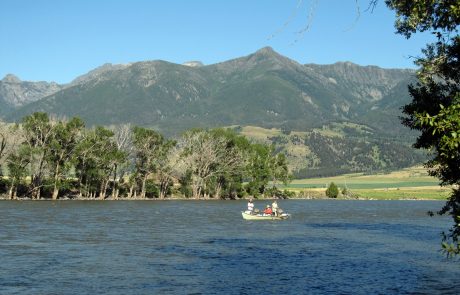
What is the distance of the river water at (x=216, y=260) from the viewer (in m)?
35.7

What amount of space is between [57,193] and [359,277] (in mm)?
117624

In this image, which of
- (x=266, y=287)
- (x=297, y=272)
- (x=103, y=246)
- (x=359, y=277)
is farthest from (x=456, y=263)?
(x=103, y=246)

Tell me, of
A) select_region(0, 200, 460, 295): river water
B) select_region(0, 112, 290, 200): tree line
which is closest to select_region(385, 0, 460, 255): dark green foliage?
select_region(0, 200, 460, 295): river water

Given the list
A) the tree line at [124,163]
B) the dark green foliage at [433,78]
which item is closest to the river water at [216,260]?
the dark green foliage at [433,78]

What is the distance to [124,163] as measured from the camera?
151875 millimetres

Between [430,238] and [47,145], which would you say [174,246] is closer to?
[430,238]

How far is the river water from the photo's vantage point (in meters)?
35.7

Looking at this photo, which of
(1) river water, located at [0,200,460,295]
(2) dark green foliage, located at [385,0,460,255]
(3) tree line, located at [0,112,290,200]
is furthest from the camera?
(3) tree line, located at [0,112,290,200]

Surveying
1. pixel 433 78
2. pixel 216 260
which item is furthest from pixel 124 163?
pixel 433 78

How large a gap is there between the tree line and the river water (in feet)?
200

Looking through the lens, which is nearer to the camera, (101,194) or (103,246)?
(103,246)

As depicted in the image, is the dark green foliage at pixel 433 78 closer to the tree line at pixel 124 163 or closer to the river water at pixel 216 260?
the river water at pixel 216 260

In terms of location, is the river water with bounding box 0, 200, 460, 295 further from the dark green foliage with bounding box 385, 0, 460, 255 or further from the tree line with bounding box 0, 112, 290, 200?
the tree line with bounding box 0, 112, 290, 200

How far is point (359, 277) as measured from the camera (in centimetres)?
3925
